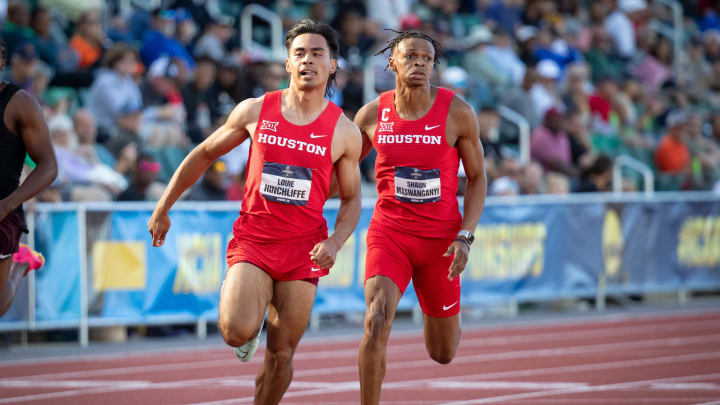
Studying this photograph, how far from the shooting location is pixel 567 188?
1622cm

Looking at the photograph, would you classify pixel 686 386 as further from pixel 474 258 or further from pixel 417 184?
pixel 474 258

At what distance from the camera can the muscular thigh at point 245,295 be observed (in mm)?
6129

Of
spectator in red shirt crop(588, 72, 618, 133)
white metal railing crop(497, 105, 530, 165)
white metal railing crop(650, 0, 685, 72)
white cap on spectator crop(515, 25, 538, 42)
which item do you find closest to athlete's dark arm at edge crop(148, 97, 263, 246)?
white metal railing crop(497, 105, 530, 165)

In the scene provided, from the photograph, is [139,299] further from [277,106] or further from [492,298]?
[277,106]

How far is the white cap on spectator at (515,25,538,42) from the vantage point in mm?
20703

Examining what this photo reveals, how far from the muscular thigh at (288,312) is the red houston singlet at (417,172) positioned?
1.07 m

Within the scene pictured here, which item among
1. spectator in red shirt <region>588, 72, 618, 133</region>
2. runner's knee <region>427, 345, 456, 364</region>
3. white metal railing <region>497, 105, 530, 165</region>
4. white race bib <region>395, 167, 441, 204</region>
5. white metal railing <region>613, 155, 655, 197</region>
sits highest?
spectator in red shirt <region>588, 72, 618, 133</region>

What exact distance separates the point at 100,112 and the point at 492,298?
534 centimetres

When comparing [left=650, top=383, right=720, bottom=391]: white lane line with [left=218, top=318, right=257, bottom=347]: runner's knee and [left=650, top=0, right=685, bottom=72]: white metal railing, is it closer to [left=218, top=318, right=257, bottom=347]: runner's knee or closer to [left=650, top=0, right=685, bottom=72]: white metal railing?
[left=218, top=318, right=257, bottom=347]: runner's knee

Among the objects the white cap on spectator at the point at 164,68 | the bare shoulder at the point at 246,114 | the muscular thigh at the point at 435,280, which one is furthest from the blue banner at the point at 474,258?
the bare shoulder at the point at 246,114

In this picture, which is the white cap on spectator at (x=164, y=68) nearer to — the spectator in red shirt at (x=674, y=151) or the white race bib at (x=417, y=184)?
the white race bib at (x=417, y=184)

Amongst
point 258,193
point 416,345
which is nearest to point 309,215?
point 258,193

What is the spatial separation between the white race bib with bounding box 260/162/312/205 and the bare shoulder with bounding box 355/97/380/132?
1.13 m

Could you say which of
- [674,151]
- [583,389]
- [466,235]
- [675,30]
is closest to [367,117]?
[466,235]
